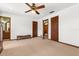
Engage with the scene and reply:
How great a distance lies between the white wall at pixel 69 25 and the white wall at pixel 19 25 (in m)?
3.62

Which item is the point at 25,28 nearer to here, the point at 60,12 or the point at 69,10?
the point at 60,12

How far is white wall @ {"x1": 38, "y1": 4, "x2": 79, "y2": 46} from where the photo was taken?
4.36m

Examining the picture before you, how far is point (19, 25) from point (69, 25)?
15.2 ft

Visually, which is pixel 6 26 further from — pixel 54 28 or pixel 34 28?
pixel 54 28

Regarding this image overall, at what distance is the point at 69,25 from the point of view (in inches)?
192

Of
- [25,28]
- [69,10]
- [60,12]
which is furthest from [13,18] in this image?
[69,10]

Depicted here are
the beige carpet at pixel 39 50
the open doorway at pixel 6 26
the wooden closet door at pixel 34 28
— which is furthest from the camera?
the wooden closet door at pixel 34 28

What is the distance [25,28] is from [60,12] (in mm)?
3871

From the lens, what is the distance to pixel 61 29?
225 inches

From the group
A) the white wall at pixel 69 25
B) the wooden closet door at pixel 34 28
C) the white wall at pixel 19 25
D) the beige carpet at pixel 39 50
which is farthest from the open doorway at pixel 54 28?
the wooden closet door at pixel 34 28

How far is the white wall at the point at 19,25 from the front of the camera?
752 cm

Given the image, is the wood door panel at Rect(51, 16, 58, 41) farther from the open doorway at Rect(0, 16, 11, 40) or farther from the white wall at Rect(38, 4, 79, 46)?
the open doorway at Rect(0, 16, 11, 40)

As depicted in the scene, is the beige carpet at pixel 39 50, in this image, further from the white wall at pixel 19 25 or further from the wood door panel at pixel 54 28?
the white wall at pixel 19 25

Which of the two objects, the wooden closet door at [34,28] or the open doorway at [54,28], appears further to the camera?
the wooden closet door at [34,28]
